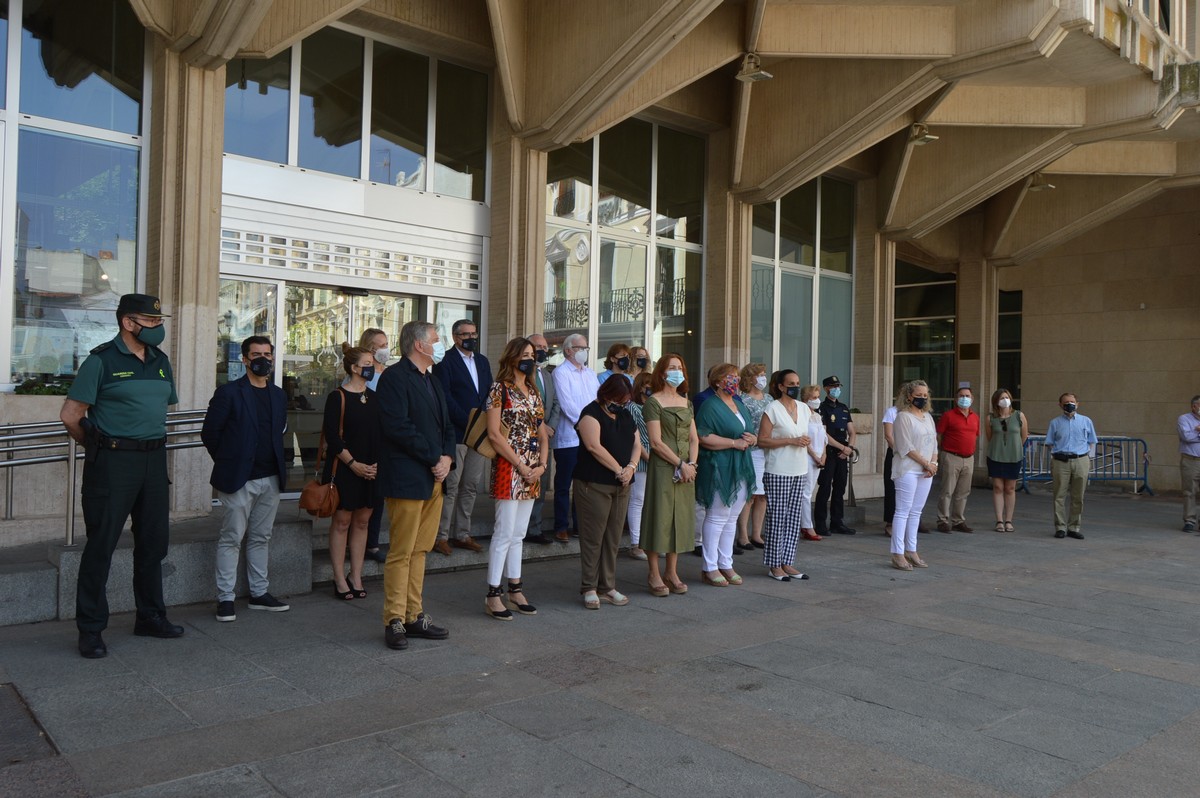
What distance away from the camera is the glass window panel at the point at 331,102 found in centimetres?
1015

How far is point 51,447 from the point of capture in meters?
6.86

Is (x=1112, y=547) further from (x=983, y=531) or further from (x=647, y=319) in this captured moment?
(x=647, y=319)

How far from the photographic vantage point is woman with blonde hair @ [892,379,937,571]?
862 centimetres

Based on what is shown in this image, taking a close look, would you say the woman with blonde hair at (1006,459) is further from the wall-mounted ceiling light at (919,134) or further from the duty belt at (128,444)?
the duty belt at (128,444)

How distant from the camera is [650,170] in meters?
13.9

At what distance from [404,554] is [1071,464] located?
937 centimetres

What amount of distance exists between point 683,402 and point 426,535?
8.24 feet

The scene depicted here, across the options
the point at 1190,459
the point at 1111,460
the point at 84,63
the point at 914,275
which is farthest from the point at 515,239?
the point at 914,275

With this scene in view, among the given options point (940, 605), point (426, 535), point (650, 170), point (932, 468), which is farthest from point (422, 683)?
point (650, 170)

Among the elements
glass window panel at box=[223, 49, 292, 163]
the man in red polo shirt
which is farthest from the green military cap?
the man in red polo shirt

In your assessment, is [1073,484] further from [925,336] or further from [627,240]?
[925,336]

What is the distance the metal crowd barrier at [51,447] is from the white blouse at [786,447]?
183 inches

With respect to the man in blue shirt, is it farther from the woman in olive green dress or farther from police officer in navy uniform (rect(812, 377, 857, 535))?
the woman in olive green dress

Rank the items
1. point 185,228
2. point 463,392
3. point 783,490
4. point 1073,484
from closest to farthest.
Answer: point 463,392
point 783,490
point 185,228
point 1073,484
